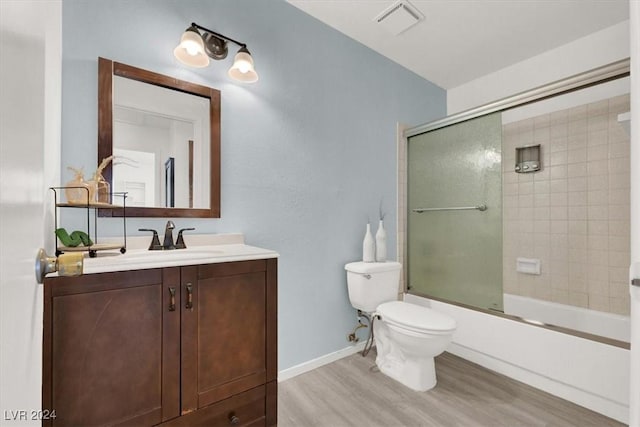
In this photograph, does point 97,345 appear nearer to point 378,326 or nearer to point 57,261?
point 57,261

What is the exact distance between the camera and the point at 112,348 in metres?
0.96

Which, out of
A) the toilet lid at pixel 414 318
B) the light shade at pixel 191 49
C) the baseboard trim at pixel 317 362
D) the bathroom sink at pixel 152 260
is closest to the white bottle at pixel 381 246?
the toilet lid at pixel 414 318

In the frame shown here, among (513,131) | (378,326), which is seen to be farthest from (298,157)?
(513,131)

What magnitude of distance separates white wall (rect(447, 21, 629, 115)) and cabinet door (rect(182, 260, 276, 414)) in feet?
8.77

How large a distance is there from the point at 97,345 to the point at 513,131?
326cm

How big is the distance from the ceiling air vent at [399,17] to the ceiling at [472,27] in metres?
0.03

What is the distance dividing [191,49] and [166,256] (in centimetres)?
104

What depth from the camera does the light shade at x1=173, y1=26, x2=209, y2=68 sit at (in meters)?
1.44

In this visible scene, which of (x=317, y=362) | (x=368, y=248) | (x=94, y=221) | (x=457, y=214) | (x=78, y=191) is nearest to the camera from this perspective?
(x=78, y=191)

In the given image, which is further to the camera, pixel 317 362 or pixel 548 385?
pixel 317 362

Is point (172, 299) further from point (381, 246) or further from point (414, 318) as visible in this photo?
point (381, 246)

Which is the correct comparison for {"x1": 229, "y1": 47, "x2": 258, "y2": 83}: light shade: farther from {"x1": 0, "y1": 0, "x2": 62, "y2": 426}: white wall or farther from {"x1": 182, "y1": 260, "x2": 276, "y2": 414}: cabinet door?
{"x1": 0, "y1": 0, "x2": 62, "y2": 426}: white wall

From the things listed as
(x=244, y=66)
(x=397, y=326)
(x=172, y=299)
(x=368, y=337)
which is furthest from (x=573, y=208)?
(x=172, y=299)

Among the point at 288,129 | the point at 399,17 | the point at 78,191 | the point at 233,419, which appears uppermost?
the point at 399,17
